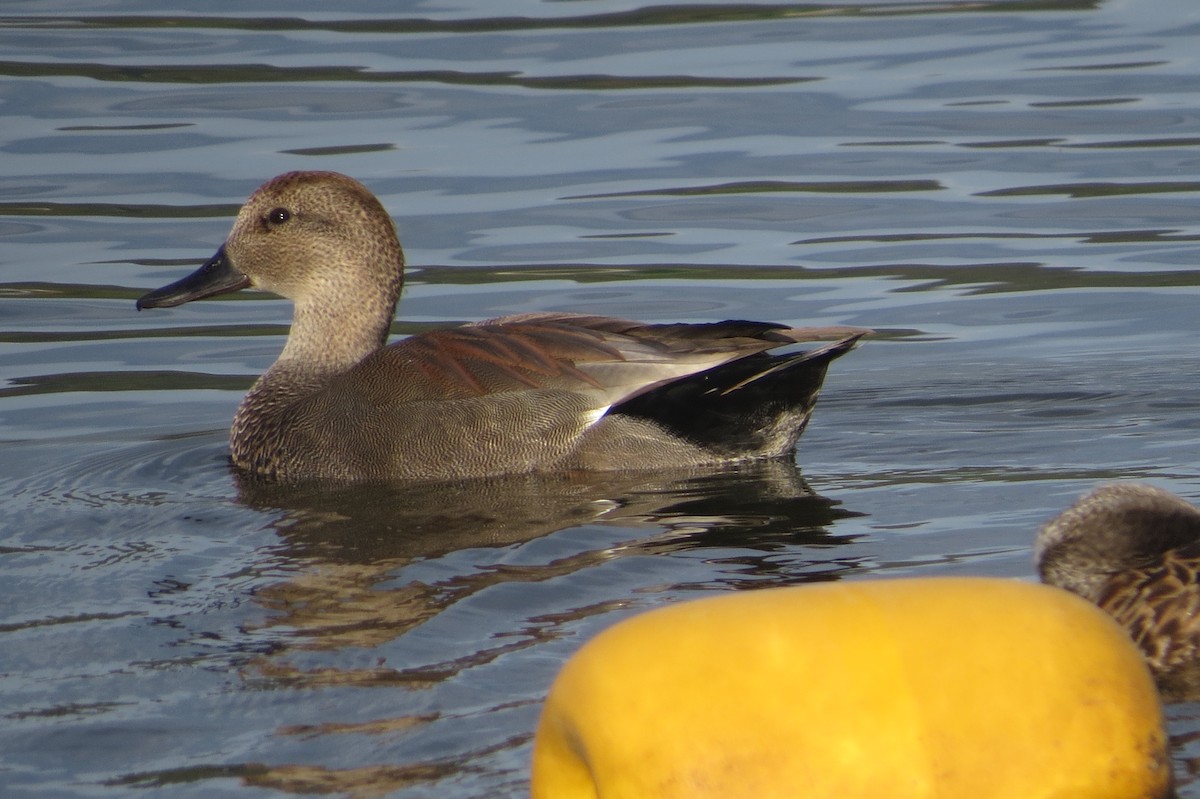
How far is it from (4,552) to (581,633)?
2297 millimetres

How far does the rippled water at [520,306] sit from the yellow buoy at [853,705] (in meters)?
0.53

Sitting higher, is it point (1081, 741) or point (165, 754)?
point (1081, 741)

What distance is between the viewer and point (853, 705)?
3744 mm

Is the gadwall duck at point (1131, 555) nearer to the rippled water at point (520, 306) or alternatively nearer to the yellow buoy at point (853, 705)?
the rippled water at point (520, 306)

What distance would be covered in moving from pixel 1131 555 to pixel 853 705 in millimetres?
1928

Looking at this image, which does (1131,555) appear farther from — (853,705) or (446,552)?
(446,552)

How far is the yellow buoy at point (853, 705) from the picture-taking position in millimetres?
3723

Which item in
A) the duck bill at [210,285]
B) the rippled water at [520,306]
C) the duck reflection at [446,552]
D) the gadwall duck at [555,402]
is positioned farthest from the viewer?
the duck bill at [210,285]

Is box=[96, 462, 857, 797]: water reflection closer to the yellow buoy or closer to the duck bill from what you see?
the yellow buoy

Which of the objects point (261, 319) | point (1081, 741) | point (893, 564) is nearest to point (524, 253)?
point (261, 319)

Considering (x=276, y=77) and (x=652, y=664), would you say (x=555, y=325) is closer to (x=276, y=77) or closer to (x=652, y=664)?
(x=652, y=664)

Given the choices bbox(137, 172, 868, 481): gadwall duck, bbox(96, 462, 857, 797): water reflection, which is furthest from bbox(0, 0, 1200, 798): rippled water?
bbox(137, 172, 868, 481): gadwall duck

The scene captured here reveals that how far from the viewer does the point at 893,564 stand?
6008mm

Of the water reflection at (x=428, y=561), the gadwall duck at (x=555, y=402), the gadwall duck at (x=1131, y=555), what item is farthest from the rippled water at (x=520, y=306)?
the gadwall duck at (x=1131, y=555)
